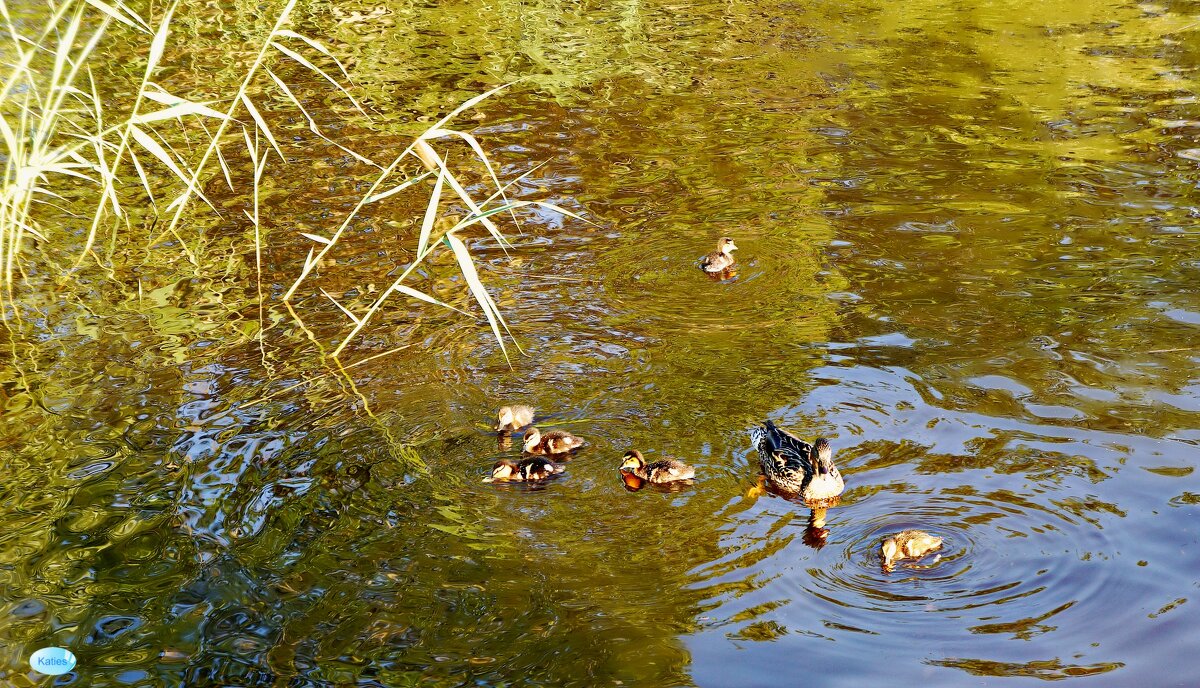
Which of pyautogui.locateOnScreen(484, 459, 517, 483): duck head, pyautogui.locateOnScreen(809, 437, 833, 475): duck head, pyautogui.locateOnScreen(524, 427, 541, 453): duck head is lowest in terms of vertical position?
pyautogui.locateOnScreen(484, 459, 517, 483): duck head

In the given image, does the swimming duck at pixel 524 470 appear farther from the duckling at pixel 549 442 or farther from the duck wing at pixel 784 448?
the duck wing at pixel 784 448

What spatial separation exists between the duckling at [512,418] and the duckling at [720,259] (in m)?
2.26

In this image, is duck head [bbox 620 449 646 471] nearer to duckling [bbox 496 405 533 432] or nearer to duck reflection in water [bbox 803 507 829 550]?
duckling [bbox 496 405 533 432]

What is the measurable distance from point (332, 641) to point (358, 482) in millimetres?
1092

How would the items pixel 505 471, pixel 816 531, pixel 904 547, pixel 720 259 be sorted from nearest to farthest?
1. pixel 904 547
2. pixel 816 531
3. pixel 505 471
4. pixel 720 259

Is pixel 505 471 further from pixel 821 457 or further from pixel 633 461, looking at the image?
pixel 821 457

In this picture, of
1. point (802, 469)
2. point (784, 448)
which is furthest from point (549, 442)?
point (802, 469)

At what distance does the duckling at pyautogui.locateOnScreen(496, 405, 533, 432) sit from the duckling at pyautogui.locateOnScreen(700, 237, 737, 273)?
2.26 metres

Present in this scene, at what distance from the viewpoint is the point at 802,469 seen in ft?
16.5

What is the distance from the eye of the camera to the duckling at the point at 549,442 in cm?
543

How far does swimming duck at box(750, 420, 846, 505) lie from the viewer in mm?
5008

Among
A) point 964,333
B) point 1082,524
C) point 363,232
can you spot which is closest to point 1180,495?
point 1082,524

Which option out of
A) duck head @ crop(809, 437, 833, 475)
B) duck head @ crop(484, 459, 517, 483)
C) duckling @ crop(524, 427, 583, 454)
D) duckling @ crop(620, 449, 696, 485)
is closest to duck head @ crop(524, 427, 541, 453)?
Result: duckling @ crop(524, 427, 583, 454)

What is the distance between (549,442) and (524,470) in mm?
247
